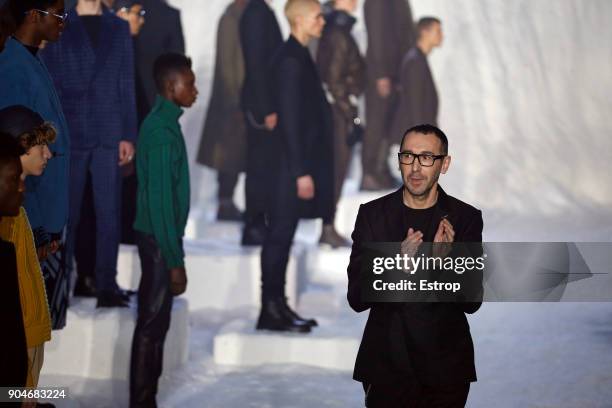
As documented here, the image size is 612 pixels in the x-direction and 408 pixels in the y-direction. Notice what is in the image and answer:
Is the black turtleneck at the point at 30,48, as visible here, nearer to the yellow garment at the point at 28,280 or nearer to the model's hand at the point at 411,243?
the yellow garment at the point at 28,280

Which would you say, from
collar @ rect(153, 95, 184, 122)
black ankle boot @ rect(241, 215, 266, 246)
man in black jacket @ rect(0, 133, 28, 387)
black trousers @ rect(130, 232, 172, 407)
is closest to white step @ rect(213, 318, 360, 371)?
black trousers @ rect(130, 232, 172, 407)

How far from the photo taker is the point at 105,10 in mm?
4570

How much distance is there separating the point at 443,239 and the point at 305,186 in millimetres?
1993

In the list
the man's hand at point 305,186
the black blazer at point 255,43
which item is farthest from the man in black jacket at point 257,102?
the man's hand at point 305,186

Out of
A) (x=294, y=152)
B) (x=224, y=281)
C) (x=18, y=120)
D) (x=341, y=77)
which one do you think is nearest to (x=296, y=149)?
(x=294, y=152)

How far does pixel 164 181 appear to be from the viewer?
3623 mm

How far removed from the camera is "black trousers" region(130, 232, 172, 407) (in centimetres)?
372

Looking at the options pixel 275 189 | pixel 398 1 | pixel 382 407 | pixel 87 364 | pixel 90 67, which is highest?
pixel 398 1

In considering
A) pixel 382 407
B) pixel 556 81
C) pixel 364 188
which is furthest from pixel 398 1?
pixel 382 407

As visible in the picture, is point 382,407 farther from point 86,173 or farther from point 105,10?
point 105,10

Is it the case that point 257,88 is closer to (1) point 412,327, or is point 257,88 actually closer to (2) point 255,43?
→ (2) point 255,43

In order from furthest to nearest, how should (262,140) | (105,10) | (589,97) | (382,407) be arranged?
(589,97) < (262,140) < (105,10) < (382,407)

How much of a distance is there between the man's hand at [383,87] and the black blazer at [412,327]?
475 centimetres

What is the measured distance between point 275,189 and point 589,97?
4.43 meters
